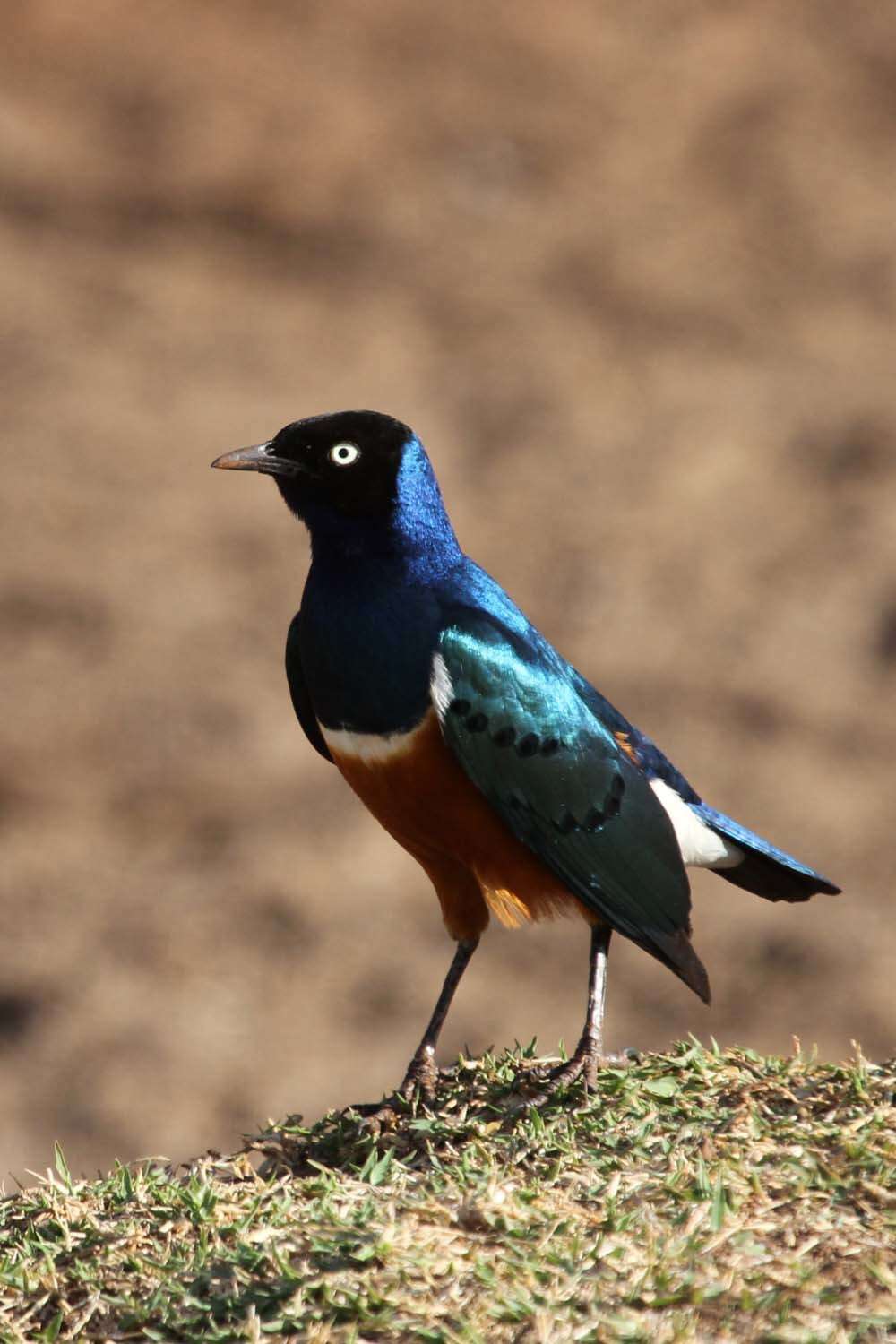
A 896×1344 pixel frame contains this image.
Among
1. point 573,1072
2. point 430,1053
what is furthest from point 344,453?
point 573,1072

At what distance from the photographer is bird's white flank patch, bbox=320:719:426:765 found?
3889mm

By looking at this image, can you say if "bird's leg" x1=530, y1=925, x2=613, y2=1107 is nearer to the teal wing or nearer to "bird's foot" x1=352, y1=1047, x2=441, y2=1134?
the teal wing

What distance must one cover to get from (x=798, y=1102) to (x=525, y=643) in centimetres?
124

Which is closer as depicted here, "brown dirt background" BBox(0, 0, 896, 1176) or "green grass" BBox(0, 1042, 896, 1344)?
"green grass" BBox(0, 1042, 896, 1344)

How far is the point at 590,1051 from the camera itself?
3.70 metres

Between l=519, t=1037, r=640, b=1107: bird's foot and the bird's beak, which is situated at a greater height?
A: the bird's beak

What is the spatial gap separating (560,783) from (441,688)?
13.6 inches

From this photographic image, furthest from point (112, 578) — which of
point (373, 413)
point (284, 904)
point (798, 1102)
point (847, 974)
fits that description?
point (798, 1102)

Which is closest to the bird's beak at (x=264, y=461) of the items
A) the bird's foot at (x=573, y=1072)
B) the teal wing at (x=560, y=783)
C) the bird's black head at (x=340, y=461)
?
the bird's black head at (x=340, y=461)

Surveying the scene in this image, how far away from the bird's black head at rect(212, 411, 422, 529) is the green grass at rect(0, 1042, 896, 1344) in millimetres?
1408

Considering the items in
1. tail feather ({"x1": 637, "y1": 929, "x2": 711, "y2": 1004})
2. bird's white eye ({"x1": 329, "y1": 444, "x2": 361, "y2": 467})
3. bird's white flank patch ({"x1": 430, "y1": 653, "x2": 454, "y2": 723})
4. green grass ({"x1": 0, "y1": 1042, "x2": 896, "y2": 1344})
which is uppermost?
bird's white eye ({"x1": 329, "y1": 444, "x2": 361, "y2": 467})

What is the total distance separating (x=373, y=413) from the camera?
13.7 ft

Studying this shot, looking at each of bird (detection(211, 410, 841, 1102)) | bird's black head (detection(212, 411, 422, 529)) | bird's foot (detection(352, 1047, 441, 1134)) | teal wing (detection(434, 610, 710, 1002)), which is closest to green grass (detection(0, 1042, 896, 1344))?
bird's foot (detection(352, 1047, 441, 1134))

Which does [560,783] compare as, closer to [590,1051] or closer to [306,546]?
[590,1051]
